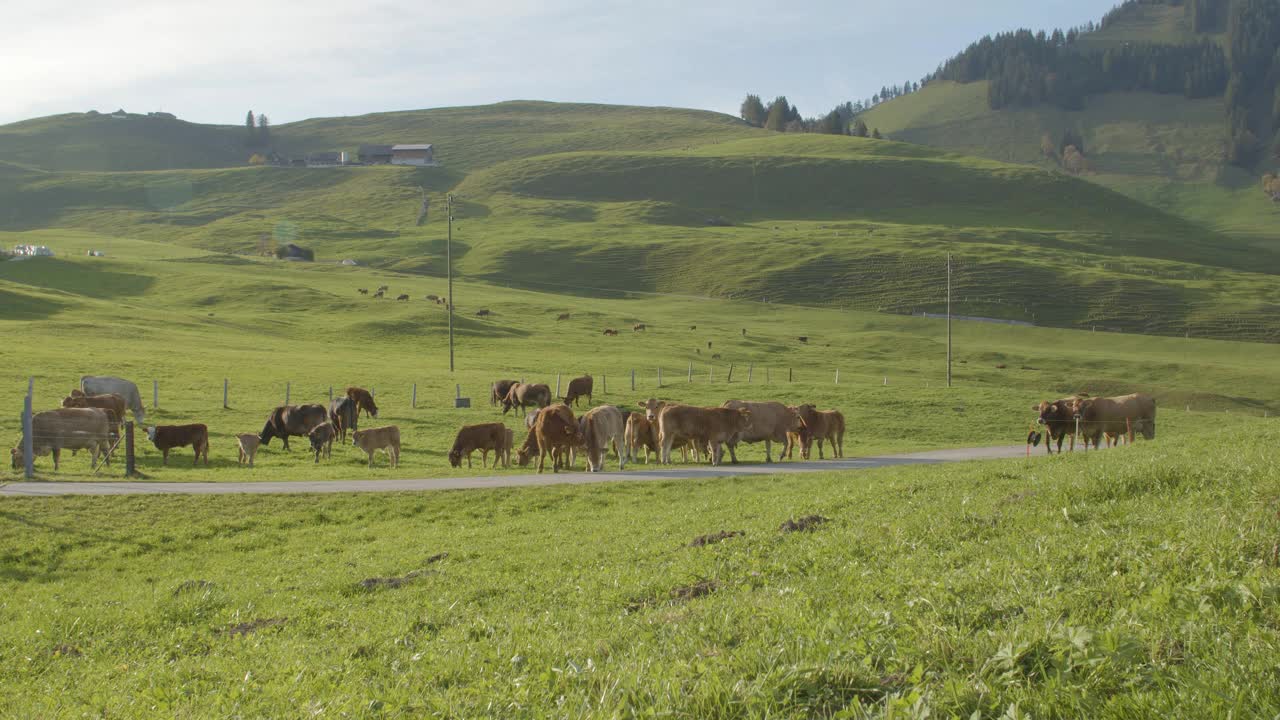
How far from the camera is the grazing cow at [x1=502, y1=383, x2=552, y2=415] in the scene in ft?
130

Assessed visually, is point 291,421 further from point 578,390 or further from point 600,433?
point 578,390

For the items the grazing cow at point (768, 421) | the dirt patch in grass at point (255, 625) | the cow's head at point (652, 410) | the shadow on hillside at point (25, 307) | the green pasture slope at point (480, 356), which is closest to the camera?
the dirt patch in grass at point (255, 625)

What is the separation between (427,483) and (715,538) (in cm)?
1140

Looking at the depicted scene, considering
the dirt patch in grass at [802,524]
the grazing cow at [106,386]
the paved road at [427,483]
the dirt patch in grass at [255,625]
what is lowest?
the paved road at [427,483]

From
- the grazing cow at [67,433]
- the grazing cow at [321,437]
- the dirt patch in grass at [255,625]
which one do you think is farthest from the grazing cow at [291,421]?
the dirt patch in grass at [255,625]

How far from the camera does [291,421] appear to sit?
102ft

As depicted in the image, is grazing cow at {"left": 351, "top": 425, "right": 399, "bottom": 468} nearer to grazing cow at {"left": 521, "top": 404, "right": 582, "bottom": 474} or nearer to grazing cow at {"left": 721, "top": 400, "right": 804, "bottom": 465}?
grazing cow at {"left": 521, "top": 404, "right": 582, "bottom": 474}

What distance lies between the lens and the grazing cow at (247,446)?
27.0m

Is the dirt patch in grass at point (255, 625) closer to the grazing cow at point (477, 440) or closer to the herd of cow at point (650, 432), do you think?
the herd of cow at point (650, 432)

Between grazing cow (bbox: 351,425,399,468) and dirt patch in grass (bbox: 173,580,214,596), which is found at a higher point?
dirt patch in grass (bbox: 173,580,214,596)

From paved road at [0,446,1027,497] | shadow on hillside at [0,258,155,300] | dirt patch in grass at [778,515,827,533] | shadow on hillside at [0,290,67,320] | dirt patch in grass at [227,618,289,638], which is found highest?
shadow on hillside at [0,258,155,300]

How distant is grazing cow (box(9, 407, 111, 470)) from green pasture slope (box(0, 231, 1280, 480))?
2.26 feet

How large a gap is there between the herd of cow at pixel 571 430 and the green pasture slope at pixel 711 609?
31.3ft

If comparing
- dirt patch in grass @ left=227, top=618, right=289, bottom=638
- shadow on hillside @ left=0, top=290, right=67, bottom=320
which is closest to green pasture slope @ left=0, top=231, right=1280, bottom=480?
shadow on hillside @ left=0, top=290, right=67, bottom=320
